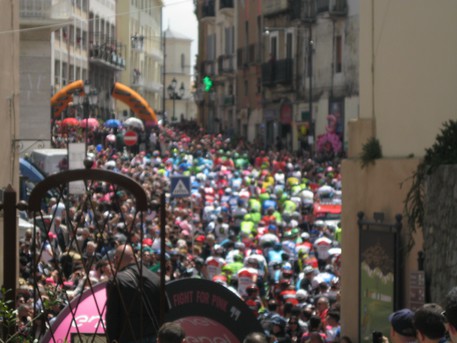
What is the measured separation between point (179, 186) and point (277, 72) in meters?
31.2

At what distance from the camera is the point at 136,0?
231 feet

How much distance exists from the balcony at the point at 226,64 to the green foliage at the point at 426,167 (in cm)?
5916

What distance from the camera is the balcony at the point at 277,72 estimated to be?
5616 centimetres

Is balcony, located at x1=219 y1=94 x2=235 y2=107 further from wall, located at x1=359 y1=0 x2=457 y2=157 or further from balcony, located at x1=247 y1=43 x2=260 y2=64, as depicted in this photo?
wall, located at x1=359 y1=0 x2=457 y2=157

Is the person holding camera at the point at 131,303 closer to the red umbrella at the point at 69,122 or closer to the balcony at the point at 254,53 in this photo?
the red umbrella at the point at 69,122

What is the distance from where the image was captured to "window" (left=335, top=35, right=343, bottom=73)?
48.5m

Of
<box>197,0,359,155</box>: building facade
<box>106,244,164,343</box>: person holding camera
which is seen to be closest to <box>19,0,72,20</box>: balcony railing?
<box>106,244,164,343</box>: person holding camera

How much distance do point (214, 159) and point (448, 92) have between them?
31.0m

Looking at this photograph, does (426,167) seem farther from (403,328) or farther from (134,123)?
(134,123)

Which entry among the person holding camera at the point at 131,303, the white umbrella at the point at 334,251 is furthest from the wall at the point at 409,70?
the person holding camera at the point at 131,303

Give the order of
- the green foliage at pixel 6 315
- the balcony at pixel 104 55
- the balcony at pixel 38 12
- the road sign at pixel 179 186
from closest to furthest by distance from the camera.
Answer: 1. the green foliage at pixel 6 315
2. the balcony at pixel 38 12
3. the road sign at pixel 179 186
4. the balcony at pixel 104 55

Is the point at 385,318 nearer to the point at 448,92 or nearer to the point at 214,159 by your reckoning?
the point at 448,92

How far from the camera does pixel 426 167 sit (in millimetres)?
13422

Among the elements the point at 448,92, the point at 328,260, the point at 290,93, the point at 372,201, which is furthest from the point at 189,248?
the point at 290,93
